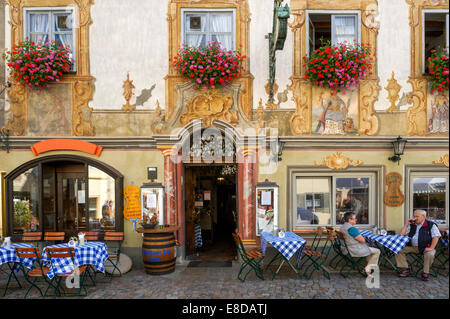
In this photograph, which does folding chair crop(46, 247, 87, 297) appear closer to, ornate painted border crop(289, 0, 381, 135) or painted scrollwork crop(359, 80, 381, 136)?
ornate painted border crop(289, 0, 381, 135)

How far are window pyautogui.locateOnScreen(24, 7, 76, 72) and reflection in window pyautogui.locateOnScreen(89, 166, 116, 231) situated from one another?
249 centimetres

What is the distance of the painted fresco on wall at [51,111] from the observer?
6637 millimetres

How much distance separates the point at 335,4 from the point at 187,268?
6.69 m

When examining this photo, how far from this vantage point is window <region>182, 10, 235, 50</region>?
6723 mm

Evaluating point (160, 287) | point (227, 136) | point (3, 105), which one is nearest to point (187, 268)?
point (160, 287)

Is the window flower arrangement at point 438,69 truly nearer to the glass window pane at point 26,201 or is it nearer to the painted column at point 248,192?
the painted column at point 248,192

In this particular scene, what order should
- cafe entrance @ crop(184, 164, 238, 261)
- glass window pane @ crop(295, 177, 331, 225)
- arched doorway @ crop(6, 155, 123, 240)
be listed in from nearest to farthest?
1. arched doorway @ crop(6, 155, 123, 240)
2. glass window pane @ crop(295, 177, 331, 225)
3. cafe entrance @ crop(184, 164, 238, 261)

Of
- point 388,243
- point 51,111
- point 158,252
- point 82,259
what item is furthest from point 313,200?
point 51,111

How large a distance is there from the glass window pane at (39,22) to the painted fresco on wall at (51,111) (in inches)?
53.9

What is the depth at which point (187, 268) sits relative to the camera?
252 inches

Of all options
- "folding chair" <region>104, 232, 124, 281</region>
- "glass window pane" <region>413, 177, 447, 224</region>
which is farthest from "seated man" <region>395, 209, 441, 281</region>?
"folding chair" <region>104, 232, 124, 281</region>

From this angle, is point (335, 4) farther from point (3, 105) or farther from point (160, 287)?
point (3, 105)

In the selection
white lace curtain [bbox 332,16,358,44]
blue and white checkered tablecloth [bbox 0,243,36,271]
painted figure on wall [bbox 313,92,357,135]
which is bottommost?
blue and white checkered tablecloth [bbox 0,243,36,271]

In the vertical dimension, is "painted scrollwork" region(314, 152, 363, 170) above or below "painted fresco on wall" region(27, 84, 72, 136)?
below
